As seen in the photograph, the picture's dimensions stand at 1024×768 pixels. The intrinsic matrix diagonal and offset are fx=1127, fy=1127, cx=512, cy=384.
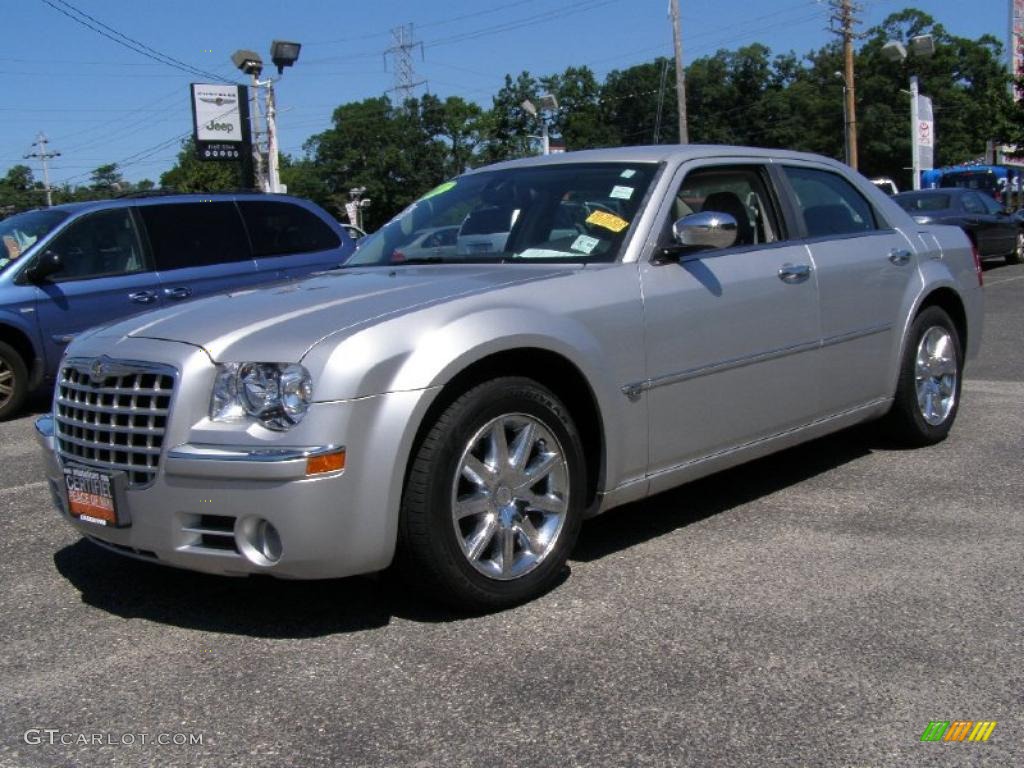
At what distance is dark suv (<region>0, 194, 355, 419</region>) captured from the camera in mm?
8609

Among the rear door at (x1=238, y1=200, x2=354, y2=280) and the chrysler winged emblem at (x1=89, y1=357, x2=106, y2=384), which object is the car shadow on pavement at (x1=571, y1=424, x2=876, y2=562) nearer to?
the chrysler winged emblem at (x1=89, y1=357, x2=106, y2=384)

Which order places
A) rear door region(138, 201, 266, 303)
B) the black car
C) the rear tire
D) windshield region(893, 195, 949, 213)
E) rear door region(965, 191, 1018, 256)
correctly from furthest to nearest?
rear door region(965, 191, 1018, 256)
windshield region(893, 195, 949, 213)
the black car
rear door region(138, 201, 266, 303)
the rear tire

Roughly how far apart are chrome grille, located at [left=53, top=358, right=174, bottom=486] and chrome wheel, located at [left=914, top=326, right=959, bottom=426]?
3996 millimetres

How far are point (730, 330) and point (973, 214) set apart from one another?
16663 millimetres

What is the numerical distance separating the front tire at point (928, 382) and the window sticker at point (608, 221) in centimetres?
210

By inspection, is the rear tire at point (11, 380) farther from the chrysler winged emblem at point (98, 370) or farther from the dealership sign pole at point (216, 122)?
the dealership sign pole at point (216, 122)

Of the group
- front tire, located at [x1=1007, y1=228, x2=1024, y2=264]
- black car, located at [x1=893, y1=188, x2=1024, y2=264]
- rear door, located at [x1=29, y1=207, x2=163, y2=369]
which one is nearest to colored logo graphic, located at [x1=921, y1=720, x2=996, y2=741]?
rear door, located at [x1=29, y1=207, x2=163, y2=369]

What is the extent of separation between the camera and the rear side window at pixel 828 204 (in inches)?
213

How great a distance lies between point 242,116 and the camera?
26562 mm

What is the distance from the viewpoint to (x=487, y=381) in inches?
148

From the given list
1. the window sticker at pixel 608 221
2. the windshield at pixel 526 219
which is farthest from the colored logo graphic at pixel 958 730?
the window sticker at pixel 608 221

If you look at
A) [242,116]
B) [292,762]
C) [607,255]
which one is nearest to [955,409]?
[607,255]

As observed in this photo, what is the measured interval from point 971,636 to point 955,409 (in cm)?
311

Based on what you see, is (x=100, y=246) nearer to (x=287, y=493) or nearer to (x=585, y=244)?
(x=585, y=244)
